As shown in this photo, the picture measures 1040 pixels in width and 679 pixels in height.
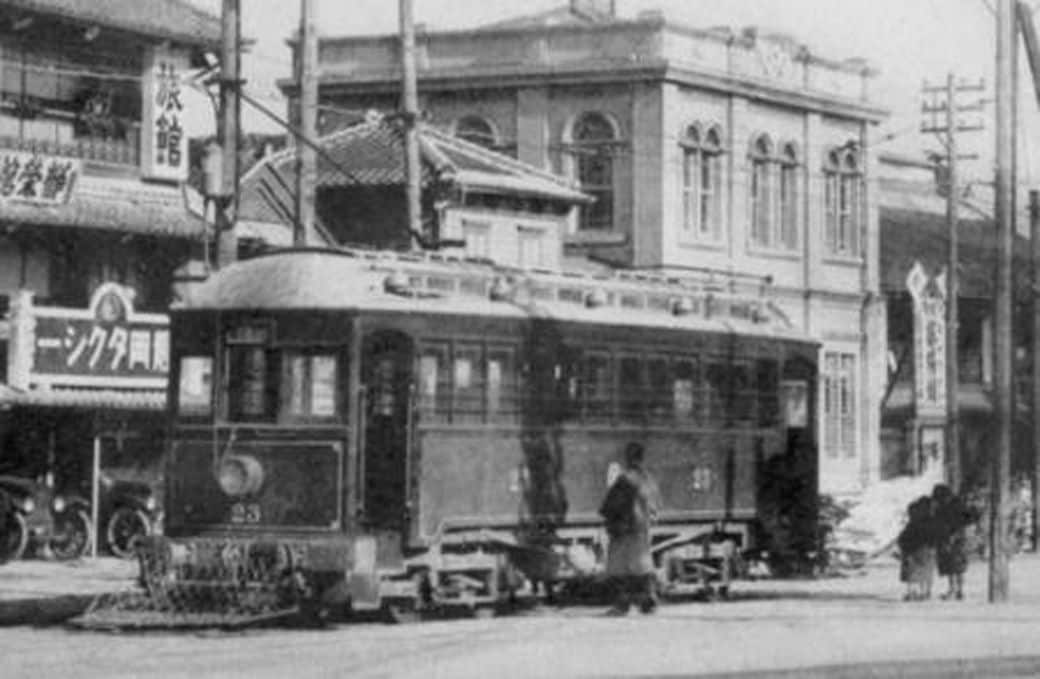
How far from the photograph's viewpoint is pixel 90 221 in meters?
33.0

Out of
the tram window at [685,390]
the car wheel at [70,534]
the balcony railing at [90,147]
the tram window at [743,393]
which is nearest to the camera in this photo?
the tram window at [685,390]

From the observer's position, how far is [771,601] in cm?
2608

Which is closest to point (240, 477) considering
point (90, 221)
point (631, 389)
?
point (631, 389)

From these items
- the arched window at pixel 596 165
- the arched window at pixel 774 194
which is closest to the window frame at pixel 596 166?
the arched window at pixel 596 165

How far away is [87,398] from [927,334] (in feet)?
75.6

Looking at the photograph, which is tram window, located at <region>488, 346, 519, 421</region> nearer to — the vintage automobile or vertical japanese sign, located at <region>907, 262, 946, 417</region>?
the vintage automobile

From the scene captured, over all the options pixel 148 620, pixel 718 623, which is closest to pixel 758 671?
pixel 718 623

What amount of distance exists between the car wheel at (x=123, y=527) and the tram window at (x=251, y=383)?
11208 mm

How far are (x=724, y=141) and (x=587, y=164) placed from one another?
2.95 meters

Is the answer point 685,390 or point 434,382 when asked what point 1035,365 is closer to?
point 685,390

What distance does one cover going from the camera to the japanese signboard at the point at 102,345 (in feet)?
102

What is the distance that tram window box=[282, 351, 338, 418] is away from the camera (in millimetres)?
21156

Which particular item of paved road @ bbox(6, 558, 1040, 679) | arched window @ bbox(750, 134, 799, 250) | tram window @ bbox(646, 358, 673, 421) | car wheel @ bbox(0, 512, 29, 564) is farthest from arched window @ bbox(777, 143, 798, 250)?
paved road @ bbox(6, 558, 1040, 679)

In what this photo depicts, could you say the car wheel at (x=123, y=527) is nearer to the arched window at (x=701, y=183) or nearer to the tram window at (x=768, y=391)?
the tram window at (x=768, y=391)
